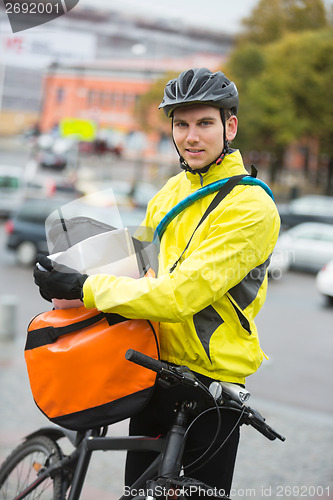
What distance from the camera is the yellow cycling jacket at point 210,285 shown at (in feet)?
6.67

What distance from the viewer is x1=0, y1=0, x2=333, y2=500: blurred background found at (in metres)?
5.48

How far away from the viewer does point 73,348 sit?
7.12 ft

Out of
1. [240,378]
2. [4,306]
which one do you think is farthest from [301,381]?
[240,378]

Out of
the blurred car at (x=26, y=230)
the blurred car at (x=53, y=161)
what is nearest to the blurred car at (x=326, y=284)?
the blurred car at (x=26, y=230)

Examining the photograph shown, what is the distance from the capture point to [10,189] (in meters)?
23.4

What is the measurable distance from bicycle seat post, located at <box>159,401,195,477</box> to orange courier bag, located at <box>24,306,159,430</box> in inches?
6.9

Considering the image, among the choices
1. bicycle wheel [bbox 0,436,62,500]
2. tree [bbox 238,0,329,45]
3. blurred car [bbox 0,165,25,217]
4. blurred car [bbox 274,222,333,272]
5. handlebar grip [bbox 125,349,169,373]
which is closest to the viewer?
handlebar grip [bbox 125,349,169,373]

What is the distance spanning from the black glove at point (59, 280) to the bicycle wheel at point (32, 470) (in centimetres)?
88

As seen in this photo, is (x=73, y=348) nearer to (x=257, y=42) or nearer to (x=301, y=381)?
(x=301, y=381)

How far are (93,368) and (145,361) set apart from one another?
0.71ft

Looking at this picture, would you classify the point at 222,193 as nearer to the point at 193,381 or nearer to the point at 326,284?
the point at 193,381

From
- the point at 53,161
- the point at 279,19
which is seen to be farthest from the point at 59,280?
the point at 279,19

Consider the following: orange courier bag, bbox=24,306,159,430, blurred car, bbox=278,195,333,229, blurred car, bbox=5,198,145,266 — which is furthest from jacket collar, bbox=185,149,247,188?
blurred car, bbox=5,198,145,266

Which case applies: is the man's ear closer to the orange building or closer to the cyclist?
the cyclist
